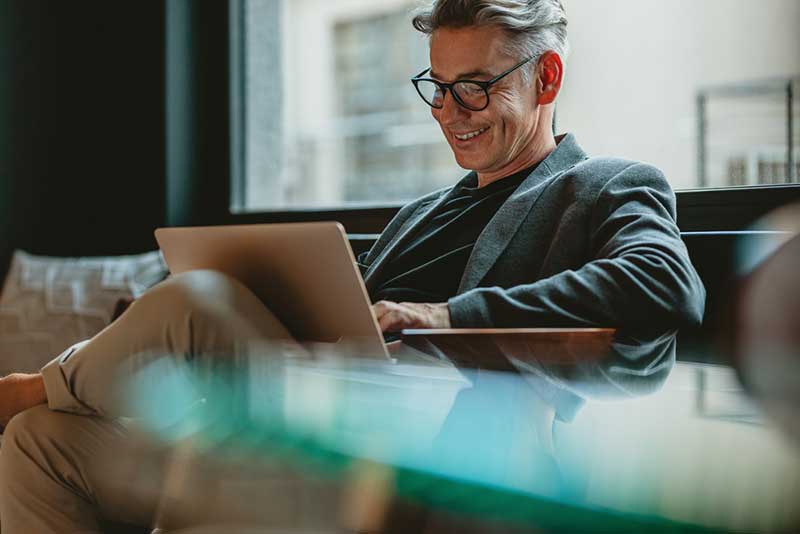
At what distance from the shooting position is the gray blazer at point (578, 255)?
3.60ft

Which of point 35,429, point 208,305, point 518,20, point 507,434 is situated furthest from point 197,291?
point 518,20

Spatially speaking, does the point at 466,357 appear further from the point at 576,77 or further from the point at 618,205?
the point at 576,77

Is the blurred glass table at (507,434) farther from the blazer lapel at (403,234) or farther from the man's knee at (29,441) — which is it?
the blazer lapel at (403,234)

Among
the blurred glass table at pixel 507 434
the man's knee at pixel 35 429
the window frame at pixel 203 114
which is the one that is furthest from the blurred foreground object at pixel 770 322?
the window frame at pixel 203 114

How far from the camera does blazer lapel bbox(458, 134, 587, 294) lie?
1360 millimetres

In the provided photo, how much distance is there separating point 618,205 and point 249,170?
1.97 meters

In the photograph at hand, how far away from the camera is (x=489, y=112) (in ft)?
4.89

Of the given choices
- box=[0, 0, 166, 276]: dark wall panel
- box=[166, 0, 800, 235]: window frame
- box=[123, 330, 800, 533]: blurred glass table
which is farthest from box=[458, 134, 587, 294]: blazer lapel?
box=[0, 0, 166, 276]: dark wall panel

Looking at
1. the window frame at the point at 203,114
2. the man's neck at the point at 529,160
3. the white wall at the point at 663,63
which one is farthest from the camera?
the white wall at the point at 663,63

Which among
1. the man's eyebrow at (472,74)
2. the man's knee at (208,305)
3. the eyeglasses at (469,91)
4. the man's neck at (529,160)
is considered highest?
the man's eyebrow at (472,74)

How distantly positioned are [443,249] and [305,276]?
0.55m

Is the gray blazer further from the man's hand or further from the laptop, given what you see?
the laptop

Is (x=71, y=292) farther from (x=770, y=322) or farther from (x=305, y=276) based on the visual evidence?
(x=770, y=322)

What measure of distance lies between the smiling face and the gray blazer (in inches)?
2.8
